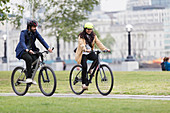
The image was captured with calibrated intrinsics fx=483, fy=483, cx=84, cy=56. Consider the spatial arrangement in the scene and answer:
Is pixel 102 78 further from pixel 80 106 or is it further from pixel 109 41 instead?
pixel 109 41

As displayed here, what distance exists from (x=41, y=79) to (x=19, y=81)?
31.7 inches

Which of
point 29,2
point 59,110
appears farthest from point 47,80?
point 29,2

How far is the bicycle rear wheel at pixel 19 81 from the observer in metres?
10.8

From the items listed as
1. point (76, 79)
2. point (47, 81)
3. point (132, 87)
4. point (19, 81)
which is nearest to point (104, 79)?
point (76, 79)

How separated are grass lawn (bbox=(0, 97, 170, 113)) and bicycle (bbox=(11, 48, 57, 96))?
0.44m

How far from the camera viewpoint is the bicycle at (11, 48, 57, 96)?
32.6 feet

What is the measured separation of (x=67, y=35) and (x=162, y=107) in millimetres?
18953

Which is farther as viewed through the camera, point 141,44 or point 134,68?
point 141,44

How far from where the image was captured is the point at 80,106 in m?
8.34

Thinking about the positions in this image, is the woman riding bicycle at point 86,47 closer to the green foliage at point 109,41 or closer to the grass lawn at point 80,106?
the grass lawn at point 80,106

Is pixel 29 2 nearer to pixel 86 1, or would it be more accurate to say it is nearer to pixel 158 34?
pixel 86 1

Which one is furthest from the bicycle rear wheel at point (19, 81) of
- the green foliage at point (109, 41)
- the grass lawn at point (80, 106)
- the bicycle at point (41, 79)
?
the green foliage at point (109, 41)

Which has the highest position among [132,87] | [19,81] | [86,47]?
[86,47]

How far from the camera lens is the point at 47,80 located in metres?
10.1
